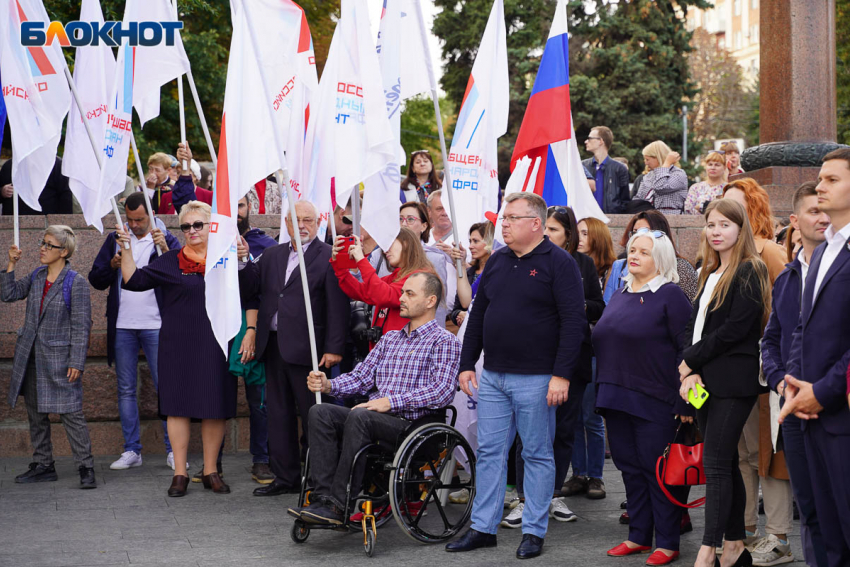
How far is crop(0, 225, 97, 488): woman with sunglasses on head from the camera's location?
8367 mm

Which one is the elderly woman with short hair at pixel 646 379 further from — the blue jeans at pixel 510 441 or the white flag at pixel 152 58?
the white flag at pixel 152 58

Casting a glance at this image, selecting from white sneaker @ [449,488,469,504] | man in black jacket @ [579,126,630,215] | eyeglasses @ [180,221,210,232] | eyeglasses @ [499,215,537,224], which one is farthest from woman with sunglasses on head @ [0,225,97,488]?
man in black jacket @ [579,126,630,215]

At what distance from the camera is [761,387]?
5.64 metres

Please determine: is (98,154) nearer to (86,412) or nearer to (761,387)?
(86,412)

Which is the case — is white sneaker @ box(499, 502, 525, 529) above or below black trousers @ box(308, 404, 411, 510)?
below

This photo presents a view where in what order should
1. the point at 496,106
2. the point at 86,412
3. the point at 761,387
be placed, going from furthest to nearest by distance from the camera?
the point at 86,412 → the point at 496,106 → the point at 761,387

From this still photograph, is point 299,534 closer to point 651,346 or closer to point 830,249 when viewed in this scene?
point 651,346

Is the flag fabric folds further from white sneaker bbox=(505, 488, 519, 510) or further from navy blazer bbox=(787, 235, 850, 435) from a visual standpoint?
navy blazer bbox=(787, 235, 850, 435)

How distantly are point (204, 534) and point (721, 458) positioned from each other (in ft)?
10.6

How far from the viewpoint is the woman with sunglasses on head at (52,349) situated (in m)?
8.37

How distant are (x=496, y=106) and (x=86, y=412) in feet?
14.7

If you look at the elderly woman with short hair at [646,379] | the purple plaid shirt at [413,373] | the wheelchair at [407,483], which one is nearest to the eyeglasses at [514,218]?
the elderly woman with short hair at [646,379]

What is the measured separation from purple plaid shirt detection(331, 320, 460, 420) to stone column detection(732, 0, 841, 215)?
5485mm

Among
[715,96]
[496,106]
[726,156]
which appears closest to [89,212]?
[496,106]
